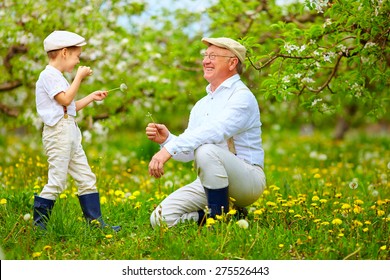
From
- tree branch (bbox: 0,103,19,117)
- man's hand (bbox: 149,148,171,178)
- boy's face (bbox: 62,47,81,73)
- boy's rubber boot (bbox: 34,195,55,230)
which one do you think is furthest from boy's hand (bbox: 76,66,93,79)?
tree branch (bbox: 0,103,19,117)

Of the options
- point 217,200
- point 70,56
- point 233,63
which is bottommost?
point 217,200

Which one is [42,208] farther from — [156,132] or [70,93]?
[156,132]

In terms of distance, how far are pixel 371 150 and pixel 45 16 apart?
5.42 meters

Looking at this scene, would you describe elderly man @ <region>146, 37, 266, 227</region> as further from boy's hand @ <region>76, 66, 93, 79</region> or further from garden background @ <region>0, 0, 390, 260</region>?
boy's hand @ <region>76, 66, 93, 79</region>

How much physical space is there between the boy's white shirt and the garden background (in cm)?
59

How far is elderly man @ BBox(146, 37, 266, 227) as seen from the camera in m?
4.20

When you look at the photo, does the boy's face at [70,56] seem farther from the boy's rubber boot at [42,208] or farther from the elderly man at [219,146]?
the boy's rubber boot at [42,208]

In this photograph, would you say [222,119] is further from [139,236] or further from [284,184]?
[284,184]

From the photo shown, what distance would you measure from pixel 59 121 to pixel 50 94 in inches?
7.3

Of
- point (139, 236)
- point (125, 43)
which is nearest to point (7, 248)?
point (139, 236)

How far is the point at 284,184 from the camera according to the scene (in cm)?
556

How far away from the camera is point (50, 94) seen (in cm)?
420

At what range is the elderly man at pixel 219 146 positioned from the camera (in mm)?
4199

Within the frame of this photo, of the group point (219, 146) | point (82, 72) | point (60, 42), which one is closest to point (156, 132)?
point (219, 146)
